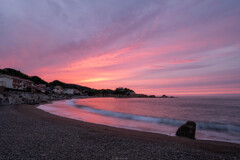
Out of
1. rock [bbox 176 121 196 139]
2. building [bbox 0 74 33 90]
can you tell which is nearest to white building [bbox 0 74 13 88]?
building [bbox 0 74 33 90]

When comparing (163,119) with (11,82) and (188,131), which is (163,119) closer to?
(188,131)

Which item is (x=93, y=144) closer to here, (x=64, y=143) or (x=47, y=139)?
(x=64, y=143)

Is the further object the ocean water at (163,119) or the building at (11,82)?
the building at (11,82)

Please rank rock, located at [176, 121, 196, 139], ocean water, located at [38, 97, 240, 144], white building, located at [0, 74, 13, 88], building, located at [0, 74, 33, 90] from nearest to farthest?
rock, located at [176, 121, 196, 139] → ocean water, located at [38, 97, 240, 144] → white building, located at [0, 74, 13, 88] → building, located at [0, 74, 33, 90]

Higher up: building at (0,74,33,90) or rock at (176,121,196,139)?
building at (0,74,33,90)

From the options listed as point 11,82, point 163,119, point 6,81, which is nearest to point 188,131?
point 163,119

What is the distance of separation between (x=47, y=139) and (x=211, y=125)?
15.9m

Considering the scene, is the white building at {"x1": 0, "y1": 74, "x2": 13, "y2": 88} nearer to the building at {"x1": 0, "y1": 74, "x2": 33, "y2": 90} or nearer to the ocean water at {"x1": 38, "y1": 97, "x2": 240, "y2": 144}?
the building at {"x1": 0, "y1": 74, "x2": 33, "y2": 90}

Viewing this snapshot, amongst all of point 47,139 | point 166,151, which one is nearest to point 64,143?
point 47,139

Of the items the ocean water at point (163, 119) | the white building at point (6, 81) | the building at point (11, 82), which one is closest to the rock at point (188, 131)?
the ocean water at point (163, 119)

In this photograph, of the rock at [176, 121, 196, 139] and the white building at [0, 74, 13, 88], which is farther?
the white building at [0, 74, 13, 88]

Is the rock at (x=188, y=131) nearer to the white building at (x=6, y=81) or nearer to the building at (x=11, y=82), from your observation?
the building at (x=11, y=82)

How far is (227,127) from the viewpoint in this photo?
47.5 feet

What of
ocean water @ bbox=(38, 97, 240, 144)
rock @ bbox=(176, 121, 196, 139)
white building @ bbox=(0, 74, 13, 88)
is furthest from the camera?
white building @ bbox=(0, 74, 13, 88)
